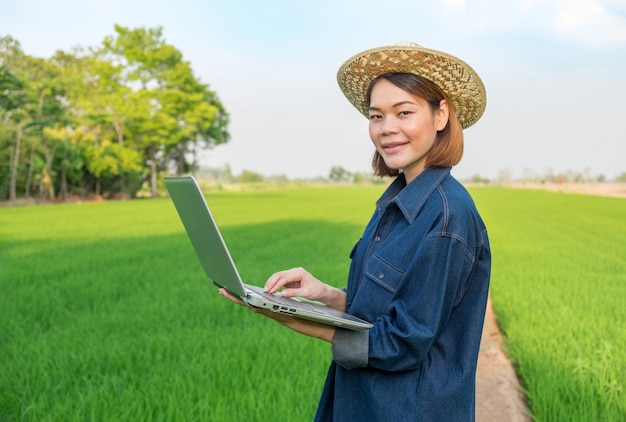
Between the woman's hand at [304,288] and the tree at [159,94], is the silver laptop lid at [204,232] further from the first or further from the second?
the tree at [159,94]

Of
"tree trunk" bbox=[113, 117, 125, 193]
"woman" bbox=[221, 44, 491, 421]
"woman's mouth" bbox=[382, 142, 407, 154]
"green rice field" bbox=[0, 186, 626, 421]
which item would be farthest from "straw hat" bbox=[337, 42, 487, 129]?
"tree trunk" bbox=[113, 117, 125, 193]

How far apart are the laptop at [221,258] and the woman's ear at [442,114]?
587mm

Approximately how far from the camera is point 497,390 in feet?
14.6

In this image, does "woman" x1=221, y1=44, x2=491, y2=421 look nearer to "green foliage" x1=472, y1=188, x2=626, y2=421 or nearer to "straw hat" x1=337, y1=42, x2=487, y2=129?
"straw hat" x1=337, y1=42, x2=487, y2=129

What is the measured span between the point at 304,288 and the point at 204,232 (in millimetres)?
405

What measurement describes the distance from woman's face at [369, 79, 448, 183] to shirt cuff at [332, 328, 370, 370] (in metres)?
0.48

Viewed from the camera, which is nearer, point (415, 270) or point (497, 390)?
point (415, 270)

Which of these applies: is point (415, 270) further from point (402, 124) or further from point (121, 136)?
point (121, 136)

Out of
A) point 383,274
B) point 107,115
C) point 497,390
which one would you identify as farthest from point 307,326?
point 107,115

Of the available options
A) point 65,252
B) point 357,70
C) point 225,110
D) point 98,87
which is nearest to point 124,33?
point 98,87

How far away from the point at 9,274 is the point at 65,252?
2.94 meters

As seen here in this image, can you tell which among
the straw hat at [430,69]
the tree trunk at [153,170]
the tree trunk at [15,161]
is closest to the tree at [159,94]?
the tree trunk at [153,170]

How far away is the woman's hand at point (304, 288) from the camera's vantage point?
174 cm

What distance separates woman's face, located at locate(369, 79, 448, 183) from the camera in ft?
5.60
